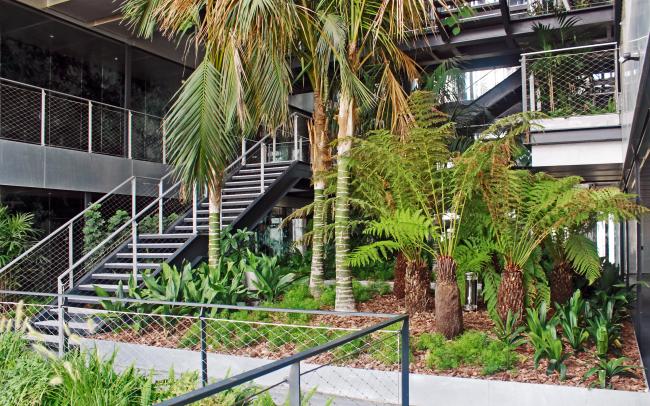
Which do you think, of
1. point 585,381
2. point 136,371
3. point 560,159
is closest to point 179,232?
point 136,371

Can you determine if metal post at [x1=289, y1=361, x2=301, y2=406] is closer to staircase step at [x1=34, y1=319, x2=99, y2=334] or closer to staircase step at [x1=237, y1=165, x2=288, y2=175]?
staircase step at [x1=34, y1=319, x2=99, y2=334]

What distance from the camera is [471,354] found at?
5961mm

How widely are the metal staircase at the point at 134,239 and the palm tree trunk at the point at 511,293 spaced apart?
5.00m

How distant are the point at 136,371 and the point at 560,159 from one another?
24.5 feet

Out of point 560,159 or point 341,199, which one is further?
point 560,159

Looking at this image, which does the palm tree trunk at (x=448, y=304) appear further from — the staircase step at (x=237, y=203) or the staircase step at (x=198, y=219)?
the staircase step at (x=198, y=219)

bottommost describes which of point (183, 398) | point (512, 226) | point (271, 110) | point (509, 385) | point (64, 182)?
point (509, 385)

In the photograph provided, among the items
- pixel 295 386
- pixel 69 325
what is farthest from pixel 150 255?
pixel 295 386

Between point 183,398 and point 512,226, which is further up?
point 512,226

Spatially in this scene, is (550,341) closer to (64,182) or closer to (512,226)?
(512,226)

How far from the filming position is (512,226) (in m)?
6.90

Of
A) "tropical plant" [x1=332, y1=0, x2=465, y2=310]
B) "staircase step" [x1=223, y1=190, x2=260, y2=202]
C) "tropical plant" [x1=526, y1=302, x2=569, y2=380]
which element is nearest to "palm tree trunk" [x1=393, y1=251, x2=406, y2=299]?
"tropical plant" [x1=332, y1=0, x2=465, y2=310]

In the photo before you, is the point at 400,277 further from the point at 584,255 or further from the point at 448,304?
the point at 584,255

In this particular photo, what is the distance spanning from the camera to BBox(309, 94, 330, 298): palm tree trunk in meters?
8.90
